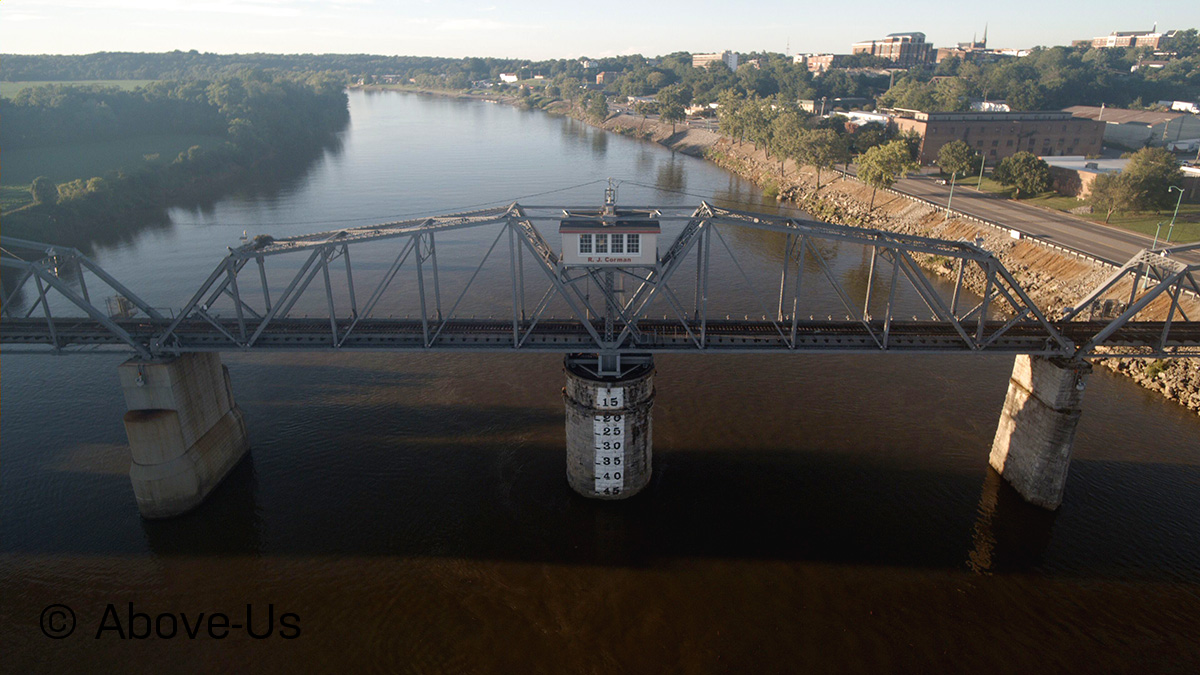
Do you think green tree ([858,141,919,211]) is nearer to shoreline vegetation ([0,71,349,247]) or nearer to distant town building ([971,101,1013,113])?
distant town building ([971,101,1013,113])

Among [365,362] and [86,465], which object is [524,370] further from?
[86,465]

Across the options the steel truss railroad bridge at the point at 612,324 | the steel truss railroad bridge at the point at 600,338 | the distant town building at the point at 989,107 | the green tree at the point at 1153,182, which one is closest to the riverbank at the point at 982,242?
the steel truss railroad bridge at the point at 612,324

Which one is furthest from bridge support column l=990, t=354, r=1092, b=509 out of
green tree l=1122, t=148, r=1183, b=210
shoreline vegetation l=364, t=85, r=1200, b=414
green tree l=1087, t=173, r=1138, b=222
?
green tree l=1122, t=148, r=1183, b=210

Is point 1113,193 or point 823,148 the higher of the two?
point 823,148

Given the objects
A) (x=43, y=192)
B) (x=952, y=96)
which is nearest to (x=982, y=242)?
(x=43, y=192)

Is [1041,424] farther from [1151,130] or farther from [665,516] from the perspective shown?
[1151,130]

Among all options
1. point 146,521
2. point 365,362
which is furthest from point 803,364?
point 146,521
